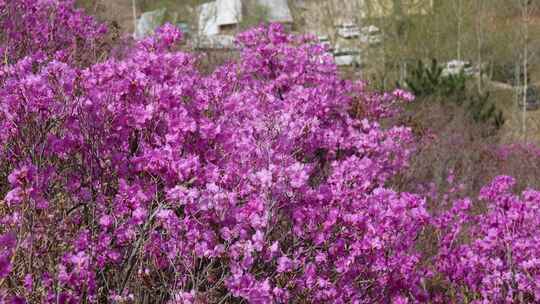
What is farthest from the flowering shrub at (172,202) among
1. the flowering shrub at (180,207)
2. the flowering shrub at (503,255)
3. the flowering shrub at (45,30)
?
the flowering shrub at (45,30)

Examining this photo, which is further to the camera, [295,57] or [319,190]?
[295,57]

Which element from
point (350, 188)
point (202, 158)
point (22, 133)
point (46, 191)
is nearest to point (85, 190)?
point (46, 191)

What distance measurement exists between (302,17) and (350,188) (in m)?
26.1

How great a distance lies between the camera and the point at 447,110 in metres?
15.6

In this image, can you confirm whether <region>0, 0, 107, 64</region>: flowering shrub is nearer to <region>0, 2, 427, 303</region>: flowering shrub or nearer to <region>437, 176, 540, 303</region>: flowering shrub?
<region>0, 2, 427, 303</region>: flowering shrub

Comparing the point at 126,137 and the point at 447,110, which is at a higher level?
the point at 126,137

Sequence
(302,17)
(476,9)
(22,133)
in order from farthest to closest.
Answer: (302,17)
(476,9)
(22,133)

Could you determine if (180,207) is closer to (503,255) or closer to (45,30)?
(503,255)

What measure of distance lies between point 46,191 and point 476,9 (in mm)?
25787

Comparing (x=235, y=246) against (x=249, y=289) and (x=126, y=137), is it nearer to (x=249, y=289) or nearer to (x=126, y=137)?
(x=249, y=289)

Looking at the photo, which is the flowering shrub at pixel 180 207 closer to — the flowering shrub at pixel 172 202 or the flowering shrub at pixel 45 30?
the flowering shrub at pixel 172 202

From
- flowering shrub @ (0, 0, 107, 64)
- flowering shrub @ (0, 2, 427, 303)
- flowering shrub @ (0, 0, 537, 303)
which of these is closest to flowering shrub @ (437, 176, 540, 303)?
flowering shrub @ (0, 0, 537, 303)

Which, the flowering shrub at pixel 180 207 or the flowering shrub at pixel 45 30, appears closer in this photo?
the flowering shrub at pixel 180 207

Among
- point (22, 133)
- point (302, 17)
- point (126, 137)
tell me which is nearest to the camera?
point (22, 133)
